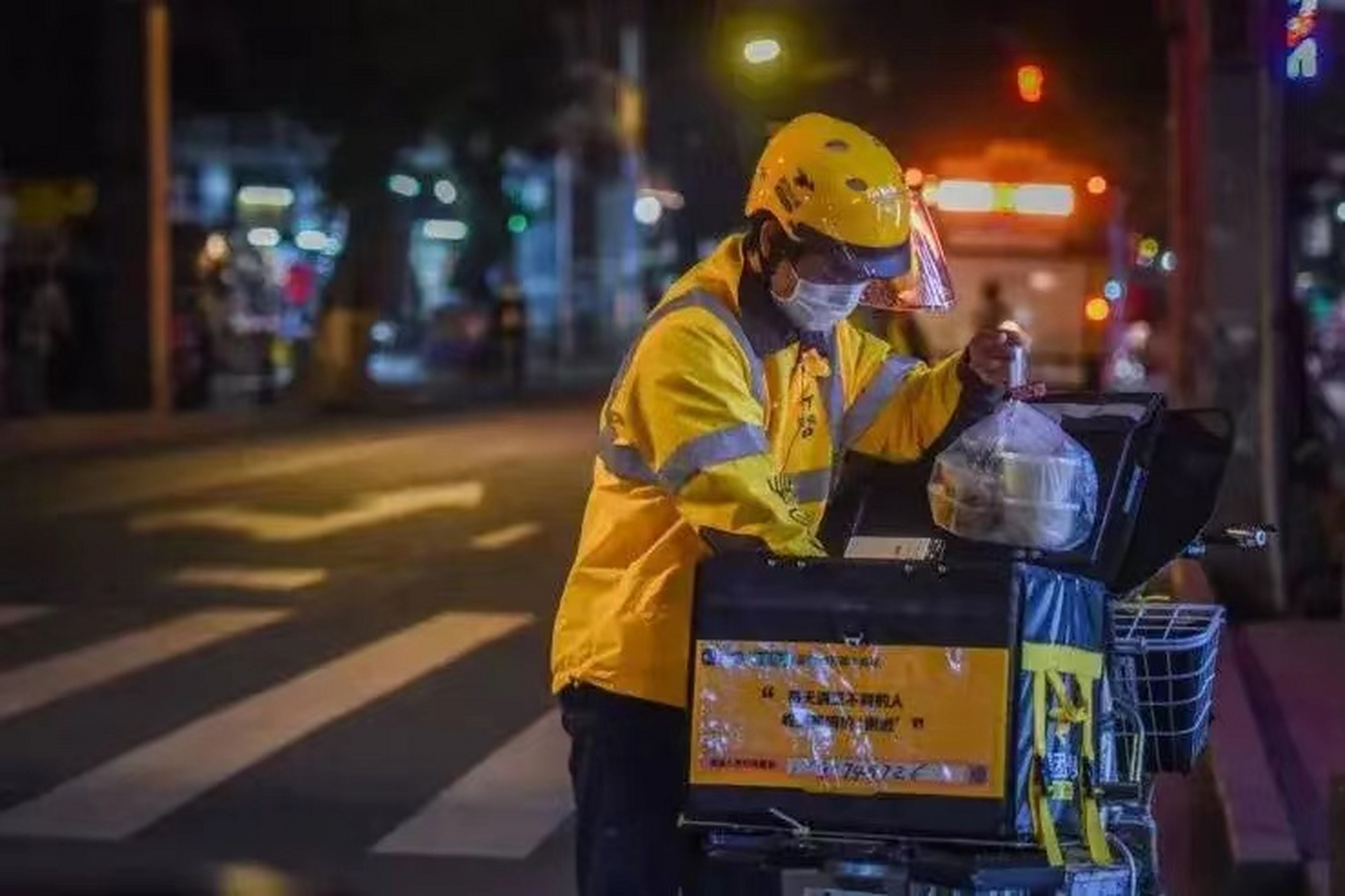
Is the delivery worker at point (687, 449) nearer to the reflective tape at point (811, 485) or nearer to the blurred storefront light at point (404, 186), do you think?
the reflective tape at point (811, 485)

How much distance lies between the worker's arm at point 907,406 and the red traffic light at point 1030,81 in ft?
47.7

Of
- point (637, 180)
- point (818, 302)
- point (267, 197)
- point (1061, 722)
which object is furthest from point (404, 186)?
point (1061, 722)

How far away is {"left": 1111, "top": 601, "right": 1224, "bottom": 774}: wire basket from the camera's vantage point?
433 centimetres

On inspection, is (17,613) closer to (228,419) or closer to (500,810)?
(500,810)

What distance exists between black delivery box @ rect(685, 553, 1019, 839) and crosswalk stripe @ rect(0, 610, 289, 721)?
6883 mm

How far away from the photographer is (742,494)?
387cm

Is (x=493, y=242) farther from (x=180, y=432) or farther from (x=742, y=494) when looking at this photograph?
(x=742, y=494)

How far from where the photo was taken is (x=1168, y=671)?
436cm

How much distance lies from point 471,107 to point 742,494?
120 feet

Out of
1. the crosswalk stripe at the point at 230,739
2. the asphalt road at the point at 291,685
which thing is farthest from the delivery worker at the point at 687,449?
the crosswalk stripe at the point at 230,739

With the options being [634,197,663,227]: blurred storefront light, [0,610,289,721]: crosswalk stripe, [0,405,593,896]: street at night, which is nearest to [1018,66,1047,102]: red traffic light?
[0,405,593,896]: street at night

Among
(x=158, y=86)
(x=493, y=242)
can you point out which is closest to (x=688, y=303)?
(x=158, y=86)

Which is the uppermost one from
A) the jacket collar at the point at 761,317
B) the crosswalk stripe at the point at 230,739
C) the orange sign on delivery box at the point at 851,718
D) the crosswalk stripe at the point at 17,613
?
the jacket collar at the point at 761,317

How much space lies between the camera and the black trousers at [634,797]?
13.6 feet
